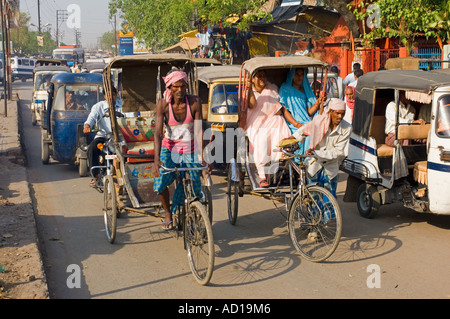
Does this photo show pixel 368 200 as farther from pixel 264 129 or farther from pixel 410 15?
pixel 410 15

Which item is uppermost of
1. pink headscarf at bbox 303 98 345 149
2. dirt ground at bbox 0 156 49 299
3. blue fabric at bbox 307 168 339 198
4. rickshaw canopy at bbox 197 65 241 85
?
rickshaw canopy at bbox 197 65 241 85

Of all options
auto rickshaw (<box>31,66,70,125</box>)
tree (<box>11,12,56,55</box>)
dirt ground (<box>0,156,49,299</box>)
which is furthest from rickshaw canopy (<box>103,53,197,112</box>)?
tree (<box>11,12,56,55</box>)

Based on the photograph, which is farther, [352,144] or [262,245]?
[352,144]

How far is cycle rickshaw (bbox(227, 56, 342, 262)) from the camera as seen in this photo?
6.64 meters

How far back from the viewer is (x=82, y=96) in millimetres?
13539

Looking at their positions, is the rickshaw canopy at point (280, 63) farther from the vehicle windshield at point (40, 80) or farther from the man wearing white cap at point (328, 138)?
the vehicle windshield at point (40, 80)

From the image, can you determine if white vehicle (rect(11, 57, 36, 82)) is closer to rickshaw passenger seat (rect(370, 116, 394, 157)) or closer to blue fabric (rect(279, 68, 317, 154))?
rickshaw passenger seat (rect(370, 116, 394, 157))

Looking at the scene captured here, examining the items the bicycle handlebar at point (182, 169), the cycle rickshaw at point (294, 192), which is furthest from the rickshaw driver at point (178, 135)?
the cycle rickshaw at point (294, 192)

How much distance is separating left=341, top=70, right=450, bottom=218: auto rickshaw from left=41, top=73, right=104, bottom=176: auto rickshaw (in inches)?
227

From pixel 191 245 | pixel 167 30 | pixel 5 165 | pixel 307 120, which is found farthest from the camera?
pixel 167 30

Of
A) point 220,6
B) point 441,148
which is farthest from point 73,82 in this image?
point 220,6
